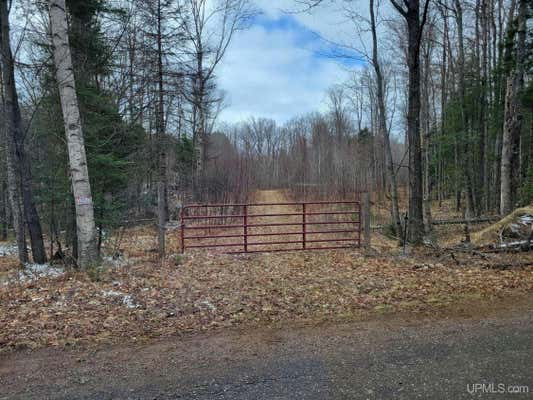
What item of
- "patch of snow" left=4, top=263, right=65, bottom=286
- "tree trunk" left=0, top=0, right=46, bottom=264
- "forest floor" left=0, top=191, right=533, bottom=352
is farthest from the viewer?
"tree trunk" left=0, top=0, right=46, bottom=264

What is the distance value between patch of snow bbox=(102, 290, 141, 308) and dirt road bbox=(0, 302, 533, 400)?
111 cm

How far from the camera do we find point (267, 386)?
8.10 feet

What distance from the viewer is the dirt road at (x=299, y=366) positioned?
240 centimetres

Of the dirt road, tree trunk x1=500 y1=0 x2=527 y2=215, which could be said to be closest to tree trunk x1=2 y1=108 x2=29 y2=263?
the dirt road

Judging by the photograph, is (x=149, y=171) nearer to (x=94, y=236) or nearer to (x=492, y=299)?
(x=94, y=236)

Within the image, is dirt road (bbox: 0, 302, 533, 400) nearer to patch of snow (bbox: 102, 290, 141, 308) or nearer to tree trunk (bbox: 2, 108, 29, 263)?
patch of snow (bbox: 102, 290, 141, 308)

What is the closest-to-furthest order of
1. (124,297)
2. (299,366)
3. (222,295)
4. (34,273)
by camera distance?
(299,366) < (124,297) < (222,295) < (34,273)

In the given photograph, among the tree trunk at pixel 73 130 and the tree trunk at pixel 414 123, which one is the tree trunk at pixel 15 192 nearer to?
the tree trunk at pixel 73 130

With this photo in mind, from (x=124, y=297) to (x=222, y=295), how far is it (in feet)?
4.34

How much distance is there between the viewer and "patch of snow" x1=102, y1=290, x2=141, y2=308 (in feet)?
13.9

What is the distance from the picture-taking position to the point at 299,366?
8.99 feet

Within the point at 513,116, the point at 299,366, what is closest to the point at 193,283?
the point at 299,366

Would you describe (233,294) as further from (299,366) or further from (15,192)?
(15,192)

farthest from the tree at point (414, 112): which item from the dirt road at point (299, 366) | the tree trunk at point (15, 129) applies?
the tree trunk at point (15, 129)
